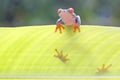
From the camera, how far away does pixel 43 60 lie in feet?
2.10

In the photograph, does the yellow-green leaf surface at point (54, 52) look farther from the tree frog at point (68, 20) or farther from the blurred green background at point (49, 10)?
the blurred green background at point (49, 10)

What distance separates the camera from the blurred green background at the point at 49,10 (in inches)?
41.3

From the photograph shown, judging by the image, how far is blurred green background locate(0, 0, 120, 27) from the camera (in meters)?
1.05

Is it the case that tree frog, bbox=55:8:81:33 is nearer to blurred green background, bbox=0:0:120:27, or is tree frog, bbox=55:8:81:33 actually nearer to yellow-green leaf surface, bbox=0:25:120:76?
yellow-green leaf surface, bbox=0:25:120:76

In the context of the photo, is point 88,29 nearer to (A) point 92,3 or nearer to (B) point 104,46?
(B) point 104,46

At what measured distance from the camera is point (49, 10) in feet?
3.70

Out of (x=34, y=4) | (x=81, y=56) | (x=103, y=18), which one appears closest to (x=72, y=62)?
(x=81, y=56)

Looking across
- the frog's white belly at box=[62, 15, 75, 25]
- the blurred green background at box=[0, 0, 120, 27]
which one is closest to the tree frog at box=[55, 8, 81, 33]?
the frog's white belly at box=[62, 15, 75, 25]

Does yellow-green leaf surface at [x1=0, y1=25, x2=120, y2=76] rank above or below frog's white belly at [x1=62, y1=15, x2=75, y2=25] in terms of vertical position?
below

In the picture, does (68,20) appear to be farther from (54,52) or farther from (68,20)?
(54,52)

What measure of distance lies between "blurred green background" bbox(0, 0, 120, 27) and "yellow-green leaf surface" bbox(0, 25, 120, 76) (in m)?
0.36

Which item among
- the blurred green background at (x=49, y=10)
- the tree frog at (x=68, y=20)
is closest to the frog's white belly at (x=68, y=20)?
the tree frog at (x=68, y=20)

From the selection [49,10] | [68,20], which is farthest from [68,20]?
[49,10]

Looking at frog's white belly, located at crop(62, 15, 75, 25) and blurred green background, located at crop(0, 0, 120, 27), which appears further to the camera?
blurred green background, located at crop(0, 0, 120, 27)
